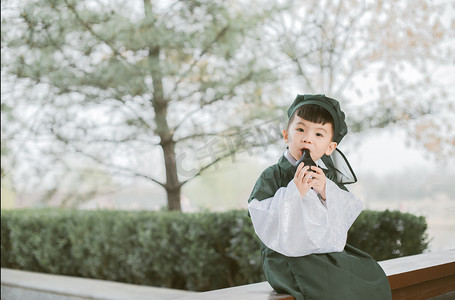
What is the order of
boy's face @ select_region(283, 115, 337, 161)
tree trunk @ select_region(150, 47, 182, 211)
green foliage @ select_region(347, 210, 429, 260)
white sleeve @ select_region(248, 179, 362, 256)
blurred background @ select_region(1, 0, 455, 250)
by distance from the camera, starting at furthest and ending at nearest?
tree trunk @ select_region(150, 47, 182, 211)
blurred background @ select_region(1, 0, 455, 250)
green foliage @ select_region(347, 210, 429, 260)
boy's face @ select_region(283, 115, 337, 161)
white sleeve @ select_region(248, 179, 362, 256)

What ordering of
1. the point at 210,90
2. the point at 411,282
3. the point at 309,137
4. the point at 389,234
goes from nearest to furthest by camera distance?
the point at 309,137
the point at 411,282
the point at 389,234
the point at 210,90

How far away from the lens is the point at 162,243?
4062mm

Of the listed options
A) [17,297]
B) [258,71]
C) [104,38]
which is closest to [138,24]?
[104,38]

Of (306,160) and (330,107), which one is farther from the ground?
(330,107)

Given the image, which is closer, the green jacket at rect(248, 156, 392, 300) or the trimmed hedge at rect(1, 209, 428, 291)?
the green jacket at rect(248, 156, 392, 300)

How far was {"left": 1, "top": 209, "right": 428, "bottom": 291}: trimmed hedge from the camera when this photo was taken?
345cm

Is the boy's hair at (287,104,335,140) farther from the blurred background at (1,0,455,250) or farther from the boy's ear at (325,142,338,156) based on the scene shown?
the blurred background at (1,0,455,250)

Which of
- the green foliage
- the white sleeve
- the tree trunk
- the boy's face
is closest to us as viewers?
the white sleeve

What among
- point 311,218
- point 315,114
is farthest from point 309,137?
point 311,218

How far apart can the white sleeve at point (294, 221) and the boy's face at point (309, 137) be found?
0.35ft

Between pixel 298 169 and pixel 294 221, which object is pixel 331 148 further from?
pixel 294 221

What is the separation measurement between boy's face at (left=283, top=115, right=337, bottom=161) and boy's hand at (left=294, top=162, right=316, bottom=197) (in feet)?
0.27

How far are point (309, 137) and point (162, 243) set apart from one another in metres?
2.86

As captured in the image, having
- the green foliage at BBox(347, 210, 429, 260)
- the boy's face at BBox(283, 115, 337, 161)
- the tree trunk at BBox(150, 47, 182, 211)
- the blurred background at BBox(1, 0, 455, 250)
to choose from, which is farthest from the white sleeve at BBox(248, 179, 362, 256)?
the tree trunk at BBox(150, 47, 182, 211)
